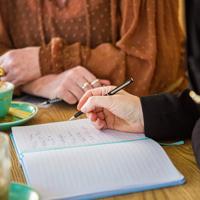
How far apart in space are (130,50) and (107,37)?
0.10 meters

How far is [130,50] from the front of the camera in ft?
4.46

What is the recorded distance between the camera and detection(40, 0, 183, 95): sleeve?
133cm

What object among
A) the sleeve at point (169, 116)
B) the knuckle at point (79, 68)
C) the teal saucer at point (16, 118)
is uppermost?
the sleeve at point (169, 116)

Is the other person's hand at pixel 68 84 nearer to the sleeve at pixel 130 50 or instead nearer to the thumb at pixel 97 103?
the sleeve at pixel 130 50

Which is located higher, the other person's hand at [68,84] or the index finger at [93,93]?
the index finger at [93,93]

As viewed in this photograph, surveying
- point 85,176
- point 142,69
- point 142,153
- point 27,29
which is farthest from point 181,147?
point 27,29

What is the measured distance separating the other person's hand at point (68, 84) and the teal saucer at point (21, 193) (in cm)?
57

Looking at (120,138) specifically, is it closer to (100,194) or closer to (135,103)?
(135,103)

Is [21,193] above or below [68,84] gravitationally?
above

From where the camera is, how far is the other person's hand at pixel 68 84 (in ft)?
4.09

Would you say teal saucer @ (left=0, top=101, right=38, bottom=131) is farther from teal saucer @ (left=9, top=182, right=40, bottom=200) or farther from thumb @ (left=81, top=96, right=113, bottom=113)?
teal saucer @ (left=9, top=182, right=40, bottom=200)

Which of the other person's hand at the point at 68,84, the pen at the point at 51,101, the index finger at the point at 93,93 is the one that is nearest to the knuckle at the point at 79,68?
the other person's hand at the point at 68,84

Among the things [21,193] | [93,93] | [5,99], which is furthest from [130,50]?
[21,193]

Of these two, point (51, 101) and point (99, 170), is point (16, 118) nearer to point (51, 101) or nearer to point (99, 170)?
point (51, 101)
